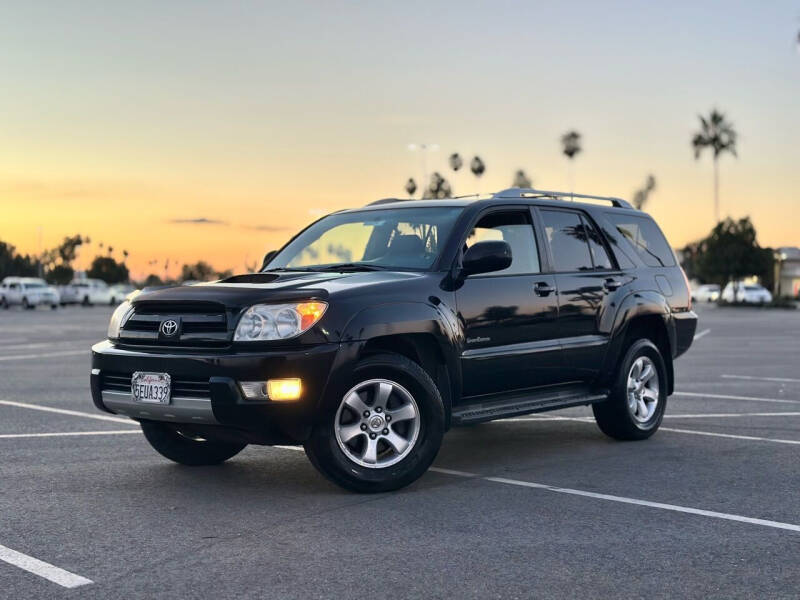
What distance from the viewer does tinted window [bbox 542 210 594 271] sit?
8.27 metres

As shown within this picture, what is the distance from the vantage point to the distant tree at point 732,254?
72.4 m

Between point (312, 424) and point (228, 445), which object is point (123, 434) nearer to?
point (228, 445)

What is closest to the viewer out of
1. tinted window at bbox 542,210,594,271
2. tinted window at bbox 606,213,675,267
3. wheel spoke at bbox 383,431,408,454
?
wheel spoke at bbox 383,431,408,454

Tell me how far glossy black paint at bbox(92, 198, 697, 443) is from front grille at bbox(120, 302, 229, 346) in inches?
0.5

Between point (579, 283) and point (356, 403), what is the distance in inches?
100

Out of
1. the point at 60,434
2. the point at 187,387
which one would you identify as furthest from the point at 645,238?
the point at 60,434

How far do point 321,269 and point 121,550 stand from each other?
2.91m

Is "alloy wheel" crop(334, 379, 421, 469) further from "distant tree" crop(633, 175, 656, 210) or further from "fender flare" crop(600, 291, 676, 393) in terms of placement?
"distant tree" crop(633, 175, 656, 210)

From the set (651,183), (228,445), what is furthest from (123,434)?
(651,183)

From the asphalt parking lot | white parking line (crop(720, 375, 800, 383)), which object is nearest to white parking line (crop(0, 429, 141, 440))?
the asphalt parking lot

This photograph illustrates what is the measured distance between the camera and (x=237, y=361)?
20.3ft

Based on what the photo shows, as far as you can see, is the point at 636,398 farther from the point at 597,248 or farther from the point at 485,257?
the point at 485,257

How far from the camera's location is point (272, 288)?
21.2 ft

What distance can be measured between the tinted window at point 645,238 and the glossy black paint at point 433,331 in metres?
0.19
